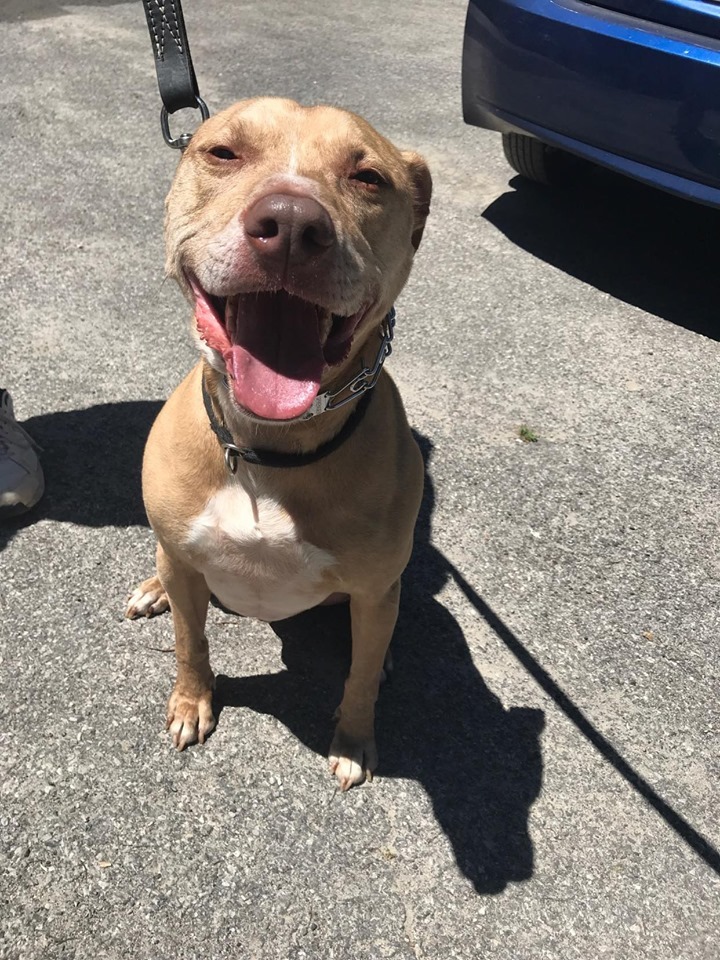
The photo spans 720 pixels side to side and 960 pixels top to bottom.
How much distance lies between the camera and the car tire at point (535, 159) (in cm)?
499

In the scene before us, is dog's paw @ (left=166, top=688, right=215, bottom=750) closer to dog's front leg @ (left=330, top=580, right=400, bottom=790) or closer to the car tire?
dog's front leg @ (left=330, top=580, right=400, bottom=790)

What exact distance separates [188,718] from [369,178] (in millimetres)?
1645

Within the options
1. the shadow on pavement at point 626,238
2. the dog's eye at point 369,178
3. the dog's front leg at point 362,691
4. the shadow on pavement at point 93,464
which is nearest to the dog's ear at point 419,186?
the dog's eye at point 369,178

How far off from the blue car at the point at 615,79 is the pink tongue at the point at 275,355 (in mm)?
2843

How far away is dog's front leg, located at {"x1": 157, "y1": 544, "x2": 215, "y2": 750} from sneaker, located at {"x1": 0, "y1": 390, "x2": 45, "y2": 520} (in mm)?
968

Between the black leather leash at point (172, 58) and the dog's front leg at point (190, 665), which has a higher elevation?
the black leather leash at point (172, 58)

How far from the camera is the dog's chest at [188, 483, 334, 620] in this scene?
2.07 meters

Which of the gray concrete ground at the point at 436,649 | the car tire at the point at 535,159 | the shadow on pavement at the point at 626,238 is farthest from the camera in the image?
the car tire at the point at 535,159

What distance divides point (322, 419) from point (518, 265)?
3.18 meters

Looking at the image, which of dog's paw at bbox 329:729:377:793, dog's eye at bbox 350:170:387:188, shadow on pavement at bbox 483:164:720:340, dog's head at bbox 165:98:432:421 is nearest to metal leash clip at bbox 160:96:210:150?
dog's head at bbox 165:98:432:421

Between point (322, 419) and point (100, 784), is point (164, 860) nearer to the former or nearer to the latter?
point (100, 784)

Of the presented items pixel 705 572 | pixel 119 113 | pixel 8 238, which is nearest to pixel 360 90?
pixel 119 113

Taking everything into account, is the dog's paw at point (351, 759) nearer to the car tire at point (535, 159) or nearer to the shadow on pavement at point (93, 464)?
the shadow on pavement at point (93, 464)

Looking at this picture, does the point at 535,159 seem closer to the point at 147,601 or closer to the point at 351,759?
the point at 147,601
